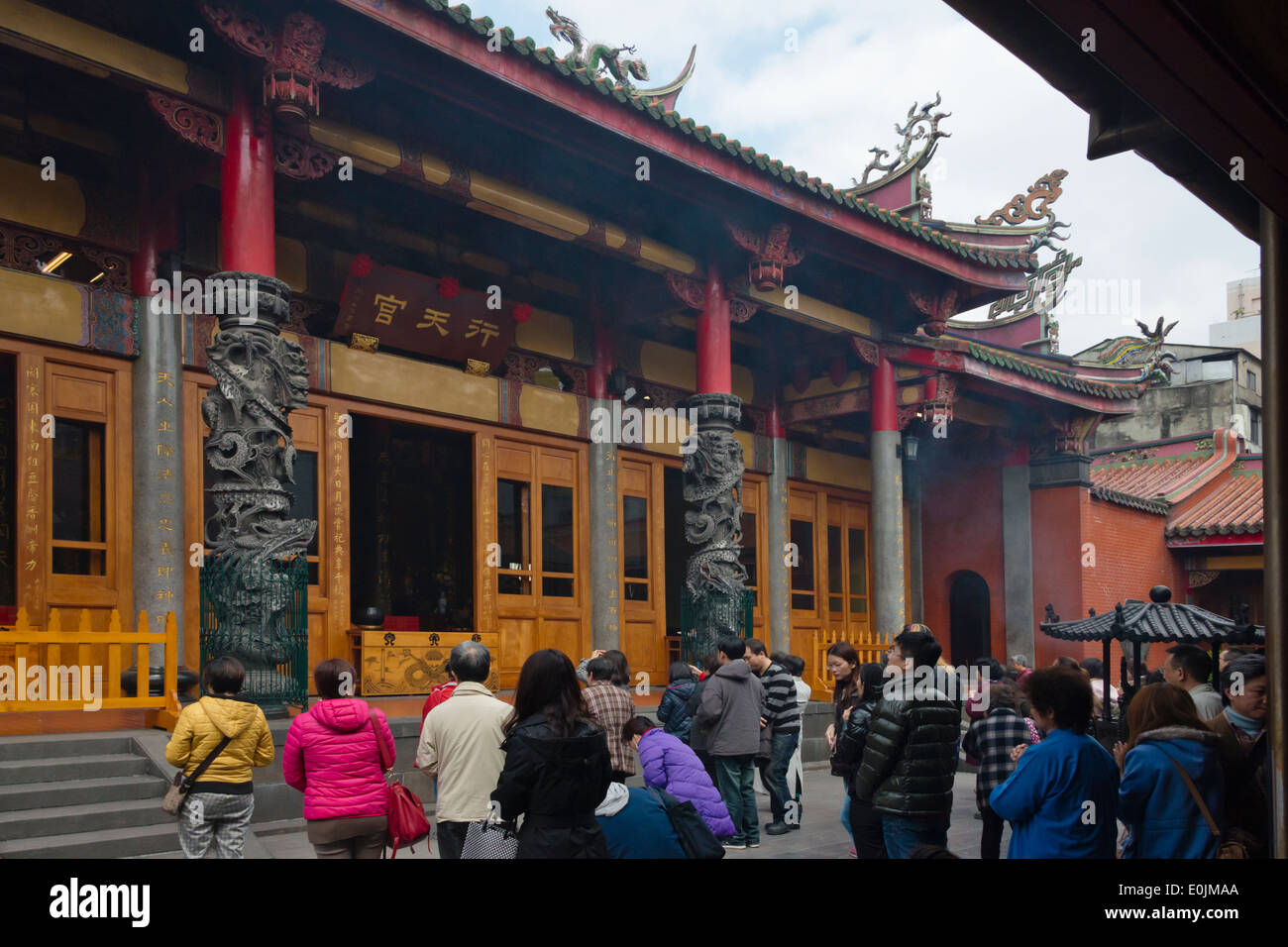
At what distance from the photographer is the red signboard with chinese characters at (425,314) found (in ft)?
33.8

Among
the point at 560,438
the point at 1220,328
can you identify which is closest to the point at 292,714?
the point at 560,438

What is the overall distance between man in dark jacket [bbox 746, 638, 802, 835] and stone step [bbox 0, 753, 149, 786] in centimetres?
411

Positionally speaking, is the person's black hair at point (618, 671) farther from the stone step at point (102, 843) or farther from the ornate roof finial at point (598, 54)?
the ornate roof finial at point (598, 54)

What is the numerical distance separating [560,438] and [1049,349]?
30.6 ft

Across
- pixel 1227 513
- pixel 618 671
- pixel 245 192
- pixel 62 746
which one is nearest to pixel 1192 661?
pixel 618 671

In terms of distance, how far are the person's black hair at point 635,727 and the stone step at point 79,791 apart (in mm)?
2979

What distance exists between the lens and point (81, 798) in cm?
657

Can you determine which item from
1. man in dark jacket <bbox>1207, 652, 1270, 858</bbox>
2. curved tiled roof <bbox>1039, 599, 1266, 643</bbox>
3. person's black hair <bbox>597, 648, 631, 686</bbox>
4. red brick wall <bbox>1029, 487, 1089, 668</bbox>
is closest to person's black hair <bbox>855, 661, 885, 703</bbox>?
person's black hair <bbox>597, 648, 631, 686</bbox>

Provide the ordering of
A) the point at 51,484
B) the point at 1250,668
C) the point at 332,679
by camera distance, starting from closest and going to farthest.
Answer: the point at 1250,668 → the point at 332,679 → the point at 51,484

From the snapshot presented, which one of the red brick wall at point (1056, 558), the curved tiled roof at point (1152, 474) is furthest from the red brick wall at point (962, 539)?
the curved tiled roof at point (1152, 474)

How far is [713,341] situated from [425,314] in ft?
9.38

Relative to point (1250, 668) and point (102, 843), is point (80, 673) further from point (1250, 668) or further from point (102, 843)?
point (1250, 668)

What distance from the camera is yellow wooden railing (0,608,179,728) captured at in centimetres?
723

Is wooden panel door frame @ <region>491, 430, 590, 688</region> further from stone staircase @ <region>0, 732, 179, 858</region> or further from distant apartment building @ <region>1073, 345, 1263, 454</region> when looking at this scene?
distant apartment building @ <region>1073, 345, 1263, 454</region>
